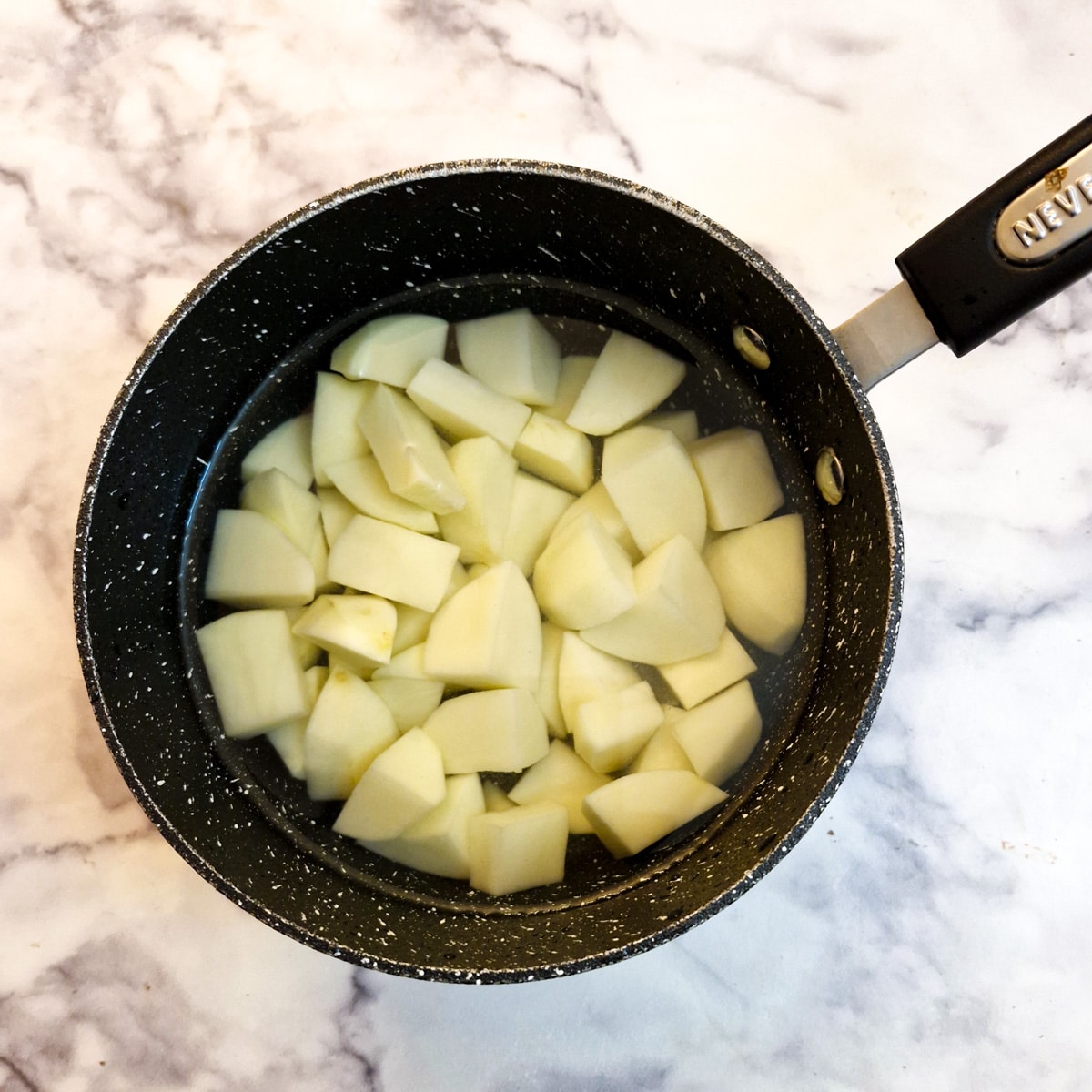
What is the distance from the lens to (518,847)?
97 cm

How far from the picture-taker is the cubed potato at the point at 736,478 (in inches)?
40.9

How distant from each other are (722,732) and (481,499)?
339 millimetres

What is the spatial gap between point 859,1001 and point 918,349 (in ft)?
2.12

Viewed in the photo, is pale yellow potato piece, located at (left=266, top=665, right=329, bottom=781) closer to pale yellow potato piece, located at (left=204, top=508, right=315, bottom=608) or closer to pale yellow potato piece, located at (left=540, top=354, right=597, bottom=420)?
pale yellow potato piece, located at (left=204, top=508, right=315, bottom=608)

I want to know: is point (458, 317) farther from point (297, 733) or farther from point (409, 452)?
point (297, 733)

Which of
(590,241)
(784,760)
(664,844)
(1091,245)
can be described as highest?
(1091,245)

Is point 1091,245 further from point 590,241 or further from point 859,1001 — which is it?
point 859,1001

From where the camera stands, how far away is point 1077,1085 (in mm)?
996

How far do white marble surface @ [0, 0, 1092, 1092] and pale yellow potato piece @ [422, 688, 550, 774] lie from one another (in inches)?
9.0

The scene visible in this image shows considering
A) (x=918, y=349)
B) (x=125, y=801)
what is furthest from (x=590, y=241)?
(x=125, y=801)

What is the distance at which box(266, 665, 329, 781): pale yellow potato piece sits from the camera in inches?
40.5

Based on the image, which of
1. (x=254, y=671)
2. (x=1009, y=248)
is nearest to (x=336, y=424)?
(x=254, y=671)

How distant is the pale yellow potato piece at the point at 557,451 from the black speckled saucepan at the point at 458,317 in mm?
115

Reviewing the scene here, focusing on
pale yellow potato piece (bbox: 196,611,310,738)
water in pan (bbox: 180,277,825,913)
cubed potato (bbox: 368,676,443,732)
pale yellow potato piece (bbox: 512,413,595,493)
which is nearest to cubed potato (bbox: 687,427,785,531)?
water in pan (bbox: 180,277,825,913)
